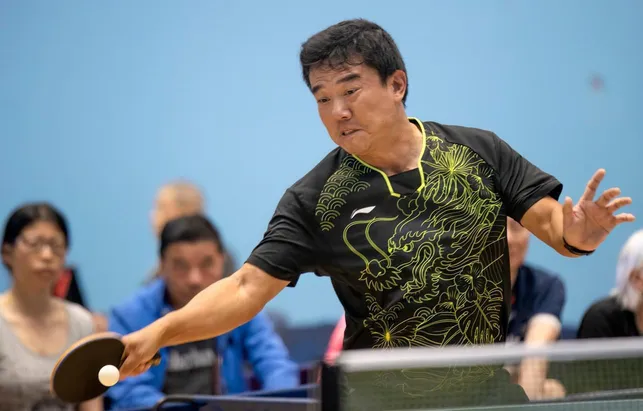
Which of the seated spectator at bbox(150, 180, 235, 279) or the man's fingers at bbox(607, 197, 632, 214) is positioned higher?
the seated spectator at bbox(150, 180, 235, 279)

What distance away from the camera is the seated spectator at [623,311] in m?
3.80

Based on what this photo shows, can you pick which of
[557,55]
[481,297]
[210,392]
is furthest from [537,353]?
[557,55]

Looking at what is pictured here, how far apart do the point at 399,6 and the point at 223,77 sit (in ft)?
3.68

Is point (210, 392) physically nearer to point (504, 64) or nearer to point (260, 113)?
point (260, 113)

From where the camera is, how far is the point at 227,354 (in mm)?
4164

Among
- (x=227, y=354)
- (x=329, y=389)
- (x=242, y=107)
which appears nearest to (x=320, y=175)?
(x=329, y=389)

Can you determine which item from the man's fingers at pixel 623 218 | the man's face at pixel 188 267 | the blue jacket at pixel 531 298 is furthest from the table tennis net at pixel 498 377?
the man's face at pixel 188 267

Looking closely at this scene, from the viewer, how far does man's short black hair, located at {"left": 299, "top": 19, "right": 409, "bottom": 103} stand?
93.7 inches

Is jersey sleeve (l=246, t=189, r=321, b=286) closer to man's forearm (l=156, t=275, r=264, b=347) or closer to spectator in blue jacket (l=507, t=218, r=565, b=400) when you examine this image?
man's forearm (l=156, t=275, r=264, b=347)

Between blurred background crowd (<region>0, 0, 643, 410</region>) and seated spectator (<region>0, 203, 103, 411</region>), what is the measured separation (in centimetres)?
107

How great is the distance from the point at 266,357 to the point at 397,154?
77.1 inches

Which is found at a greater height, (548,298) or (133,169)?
(133,169)

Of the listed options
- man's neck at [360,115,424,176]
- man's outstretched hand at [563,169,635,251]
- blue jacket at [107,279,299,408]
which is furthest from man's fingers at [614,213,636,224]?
blue jacket at [107,279,299,408]

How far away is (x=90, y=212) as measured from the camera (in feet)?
18.0
